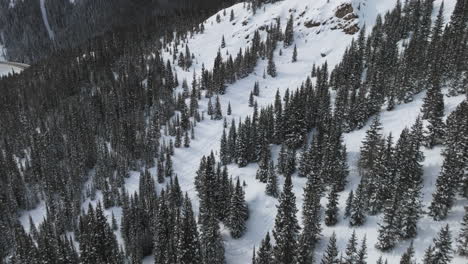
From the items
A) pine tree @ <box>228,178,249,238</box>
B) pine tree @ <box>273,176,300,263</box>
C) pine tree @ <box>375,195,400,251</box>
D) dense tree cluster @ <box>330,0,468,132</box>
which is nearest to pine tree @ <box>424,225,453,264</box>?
pine tree @ <box>375,195,400,251</box>

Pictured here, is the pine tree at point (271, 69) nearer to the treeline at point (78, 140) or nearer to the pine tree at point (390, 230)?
the treeline at point (78, 140)

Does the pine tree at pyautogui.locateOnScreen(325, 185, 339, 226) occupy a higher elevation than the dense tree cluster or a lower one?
lower

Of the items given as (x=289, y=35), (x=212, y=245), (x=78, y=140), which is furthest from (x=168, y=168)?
(x=289, y=35)

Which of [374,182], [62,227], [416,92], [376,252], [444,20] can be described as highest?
[444,20]

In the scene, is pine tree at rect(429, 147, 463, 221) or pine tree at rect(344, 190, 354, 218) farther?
pine tree at rect(344, 190, 354, 218)

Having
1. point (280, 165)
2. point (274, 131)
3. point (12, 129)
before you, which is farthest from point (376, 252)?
point (12, 129)

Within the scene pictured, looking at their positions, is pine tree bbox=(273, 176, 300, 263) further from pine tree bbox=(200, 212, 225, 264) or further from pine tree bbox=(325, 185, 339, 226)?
pine tree bbox=(200, 212, 225, 264)

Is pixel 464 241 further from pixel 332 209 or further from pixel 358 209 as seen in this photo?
pixel 332 209

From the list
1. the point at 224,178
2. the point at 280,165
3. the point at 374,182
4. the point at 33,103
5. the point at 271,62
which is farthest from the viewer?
the point at 33,103

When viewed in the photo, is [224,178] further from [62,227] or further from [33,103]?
[33,103]
